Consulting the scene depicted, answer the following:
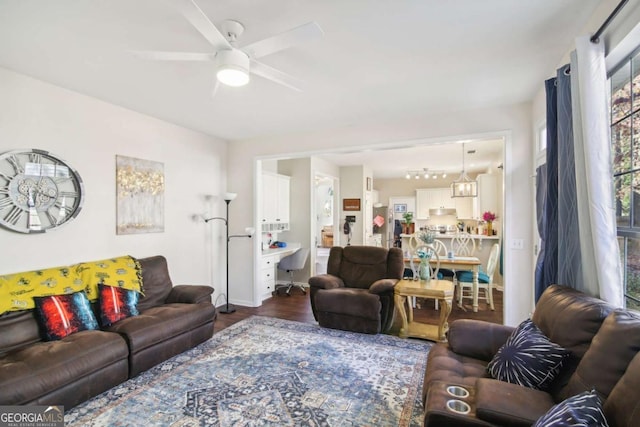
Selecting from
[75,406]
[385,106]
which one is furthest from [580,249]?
[75,406]

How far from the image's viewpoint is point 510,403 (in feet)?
4.42

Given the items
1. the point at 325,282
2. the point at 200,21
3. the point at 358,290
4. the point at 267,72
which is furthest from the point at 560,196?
the point at 325,282

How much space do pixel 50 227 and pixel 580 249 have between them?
13.9ft

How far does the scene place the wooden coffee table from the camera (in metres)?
3.32

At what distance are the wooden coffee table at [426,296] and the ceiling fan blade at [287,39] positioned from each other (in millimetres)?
2717

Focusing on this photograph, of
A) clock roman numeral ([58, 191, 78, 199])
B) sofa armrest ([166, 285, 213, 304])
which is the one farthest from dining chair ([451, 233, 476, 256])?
clock roman numeral ([58, 191, 78, 199])

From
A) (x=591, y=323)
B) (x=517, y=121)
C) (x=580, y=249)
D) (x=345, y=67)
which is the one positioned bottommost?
(x=591, y=323)

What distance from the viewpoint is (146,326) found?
2.73m

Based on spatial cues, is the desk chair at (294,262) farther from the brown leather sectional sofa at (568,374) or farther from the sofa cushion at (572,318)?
the sofa cushion at (572,318)

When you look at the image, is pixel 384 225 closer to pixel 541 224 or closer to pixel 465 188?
pixel 465 188

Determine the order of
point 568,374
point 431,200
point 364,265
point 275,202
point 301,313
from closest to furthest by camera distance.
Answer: point 568,374, point 364,265, point 301,313, point 275,202, point 431,200

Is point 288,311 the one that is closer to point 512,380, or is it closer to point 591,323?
point 512,380

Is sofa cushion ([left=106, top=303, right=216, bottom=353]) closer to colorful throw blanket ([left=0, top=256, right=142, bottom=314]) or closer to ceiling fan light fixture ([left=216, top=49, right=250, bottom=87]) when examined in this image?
colorful throw blanket ([left=0, top=256, right=142, bottom=314])

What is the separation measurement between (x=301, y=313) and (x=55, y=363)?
2.85 m
